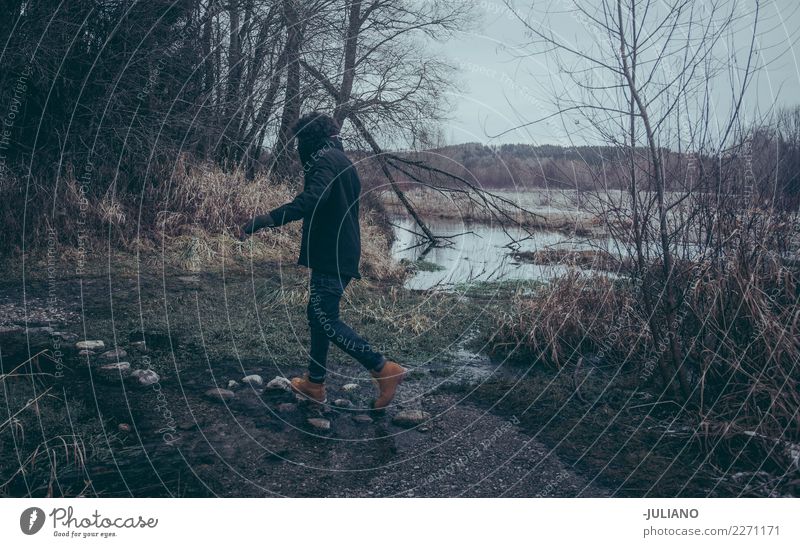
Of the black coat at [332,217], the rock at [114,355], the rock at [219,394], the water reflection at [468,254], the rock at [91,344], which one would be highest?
the black coat at [332,217]

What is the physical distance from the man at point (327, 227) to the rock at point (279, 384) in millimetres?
376

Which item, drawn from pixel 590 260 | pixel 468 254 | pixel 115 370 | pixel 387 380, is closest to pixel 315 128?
pixel 387 380

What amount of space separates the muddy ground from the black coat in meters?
1.05

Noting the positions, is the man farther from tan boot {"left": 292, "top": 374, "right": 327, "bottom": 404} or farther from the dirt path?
the dirt path

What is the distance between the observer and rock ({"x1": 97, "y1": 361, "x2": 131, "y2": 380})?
4.87m

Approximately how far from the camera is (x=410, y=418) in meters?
4.53

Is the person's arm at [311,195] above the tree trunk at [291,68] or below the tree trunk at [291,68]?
below

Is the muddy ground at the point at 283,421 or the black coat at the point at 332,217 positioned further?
the black coat at the point at 332,217

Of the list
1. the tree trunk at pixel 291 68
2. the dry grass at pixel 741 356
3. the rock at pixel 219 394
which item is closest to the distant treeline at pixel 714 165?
the dry grass at pixel 741 356

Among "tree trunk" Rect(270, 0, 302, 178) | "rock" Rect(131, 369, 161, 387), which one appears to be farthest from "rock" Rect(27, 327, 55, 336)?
"tree trunk" Rect(270, 0, 302, 178)

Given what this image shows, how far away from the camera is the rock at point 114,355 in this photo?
205 inches

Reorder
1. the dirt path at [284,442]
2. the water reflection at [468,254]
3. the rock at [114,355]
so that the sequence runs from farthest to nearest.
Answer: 1. the water reflection at [468,254]
2. the rock at [114,355]
3. the dirt path at [284,442]

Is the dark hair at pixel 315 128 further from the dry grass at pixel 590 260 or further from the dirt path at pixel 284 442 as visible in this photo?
the dry grass at pixel 590 260

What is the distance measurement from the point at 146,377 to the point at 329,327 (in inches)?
56.7
